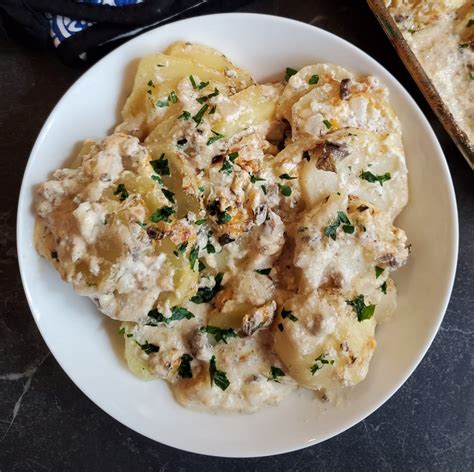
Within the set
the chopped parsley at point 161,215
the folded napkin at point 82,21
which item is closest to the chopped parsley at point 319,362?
the chopped parsley at point 161,215

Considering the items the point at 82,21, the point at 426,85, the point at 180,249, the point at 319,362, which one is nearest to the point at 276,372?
the point at 319,362

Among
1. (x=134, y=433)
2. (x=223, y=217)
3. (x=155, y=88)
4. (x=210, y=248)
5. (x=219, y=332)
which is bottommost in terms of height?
(x=134, y=433)

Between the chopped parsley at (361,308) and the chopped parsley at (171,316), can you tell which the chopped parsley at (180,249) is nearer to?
the chopped parsley at (171,316)

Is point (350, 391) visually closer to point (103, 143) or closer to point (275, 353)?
point (275, 353)

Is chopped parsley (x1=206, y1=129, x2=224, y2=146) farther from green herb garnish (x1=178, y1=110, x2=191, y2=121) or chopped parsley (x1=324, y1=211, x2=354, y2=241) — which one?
chopped parsley (x1=324, y1=211, x2=354, y2=241)

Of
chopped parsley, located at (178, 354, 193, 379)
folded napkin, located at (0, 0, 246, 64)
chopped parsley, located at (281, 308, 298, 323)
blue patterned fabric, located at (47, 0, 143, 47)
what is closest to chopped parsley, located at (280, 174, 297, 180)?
chopped parsley, located at (281, 308, 298, 323)

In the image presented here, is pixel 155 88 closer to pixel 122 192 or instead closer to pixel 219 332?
pixel 122 192
